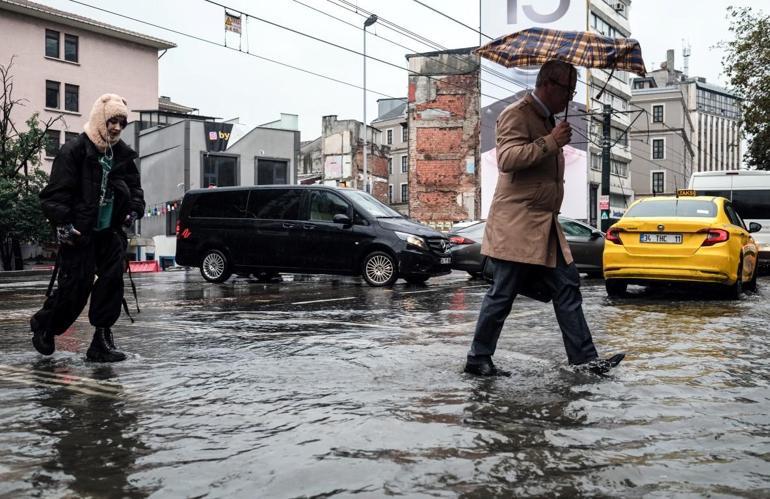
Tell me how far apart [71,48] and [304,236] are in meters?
42.9

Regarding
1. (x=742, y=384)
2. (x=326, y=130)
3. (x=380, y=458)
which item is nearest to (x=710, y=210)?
(x=742, y=384)

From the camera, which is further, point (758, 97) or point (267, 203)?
point (758, 97)

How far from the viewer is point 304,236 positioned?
45.8ft

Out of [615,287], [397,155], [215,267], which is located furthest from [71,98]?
[615,287]

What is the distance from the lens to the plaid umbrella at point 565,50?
4.93 meters

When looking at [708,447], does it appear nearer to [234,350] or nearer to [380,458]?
[380,458]

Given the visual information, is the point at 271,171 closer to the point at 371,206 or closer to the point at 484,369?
the point at 371,206

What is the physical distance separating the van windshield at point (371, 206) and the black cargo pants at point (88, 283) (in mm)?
8467

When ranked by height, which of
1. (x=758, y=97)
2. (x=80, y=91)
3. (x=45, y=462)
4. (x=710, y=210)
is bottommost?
(x=45, y=462)

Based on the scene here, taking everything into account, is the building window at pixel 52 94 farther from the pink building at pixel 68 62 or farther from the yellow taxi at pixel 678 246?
the yellow taxi at pixel 678 246

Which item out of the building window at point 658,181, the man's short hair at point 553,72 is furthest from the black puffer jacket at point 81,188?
the building window at point 658,181

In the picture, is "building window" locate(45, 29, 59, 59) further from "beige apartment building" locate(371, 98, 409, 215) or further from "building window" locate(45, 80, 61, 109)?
"beige apartment building" locate(371, 98, 409, 215)

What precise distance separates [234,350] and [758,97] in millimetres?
31730

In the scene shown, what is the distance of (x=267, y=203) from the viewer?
14.5 m
